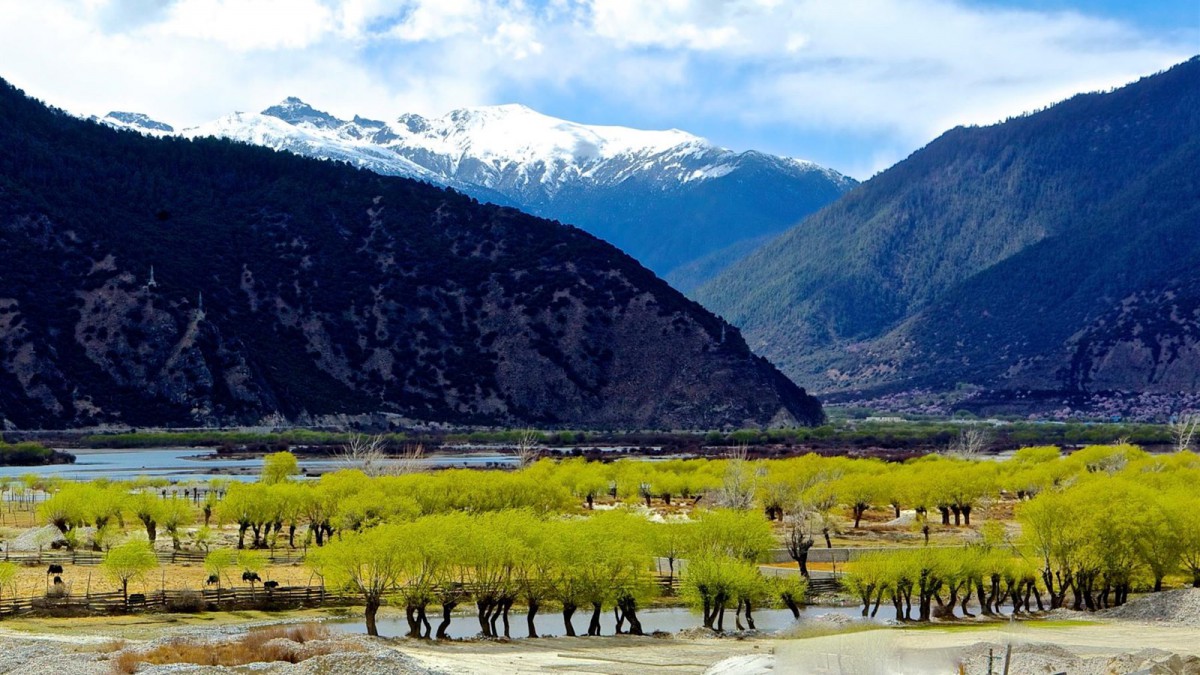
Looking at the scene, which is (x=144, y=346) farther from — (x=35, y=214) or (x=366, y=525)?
(x=366, y=525)

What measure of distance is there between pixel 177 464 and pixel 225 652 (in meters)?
104

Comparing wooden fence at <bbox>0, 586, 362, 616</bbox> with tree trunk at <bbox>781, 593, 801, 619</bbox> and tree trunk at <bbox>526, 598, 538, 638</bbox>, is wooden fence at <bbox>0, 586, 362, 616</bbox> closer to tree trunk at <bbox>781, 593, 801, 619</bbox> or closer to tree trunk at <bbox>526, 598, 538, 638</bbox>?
tree trunk at <bbox>526, 598, 538, 638</bbox>

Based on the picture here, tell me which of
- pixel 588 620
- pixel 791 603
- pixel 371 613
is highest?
pixel 371 613

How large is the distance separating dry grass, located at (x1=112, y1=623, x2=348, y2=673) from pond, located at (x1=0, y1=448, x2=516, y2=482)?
7360 centimetres

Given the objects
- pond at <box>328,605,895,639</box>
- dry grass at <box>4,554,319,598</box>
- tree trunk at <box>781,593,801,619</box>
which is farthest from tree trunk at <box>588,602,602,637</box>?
dry grass at <box>4,554,319,598</box>

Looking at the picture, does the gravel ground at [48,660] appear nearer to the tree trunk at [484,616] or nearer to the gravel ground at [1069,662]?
the tree trunk at [484,616]

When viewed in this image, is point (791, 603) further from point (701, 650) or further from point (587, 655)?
point (587, 655)

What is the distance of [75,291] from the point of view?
183m

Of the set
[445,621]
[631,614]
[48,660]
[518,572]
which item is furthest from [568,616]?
[48,660]

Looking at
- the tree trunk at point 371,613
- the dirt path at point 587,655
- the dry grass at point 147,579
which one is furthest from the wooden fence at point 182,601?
the dirt path at point 587,655

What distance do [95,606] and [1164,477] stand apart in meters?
65.0

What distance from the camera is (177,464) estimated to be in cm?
14488

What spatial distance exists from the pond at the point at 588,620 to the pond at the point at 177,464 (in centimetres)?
6002

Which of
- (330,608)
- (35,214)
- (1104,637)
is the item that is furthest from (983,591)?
(35,214)
